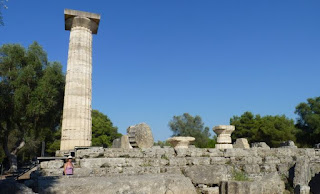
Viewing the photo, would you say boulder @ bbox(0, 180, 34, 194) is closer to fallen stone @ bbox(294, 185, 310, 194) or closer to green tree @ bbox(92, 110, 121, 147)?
fallen stone @ bbox(294, 185, 310, 194)

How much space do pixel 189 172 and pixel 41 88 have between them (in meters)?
15.2

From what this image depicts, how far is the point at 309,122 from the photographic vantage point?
3212 cm

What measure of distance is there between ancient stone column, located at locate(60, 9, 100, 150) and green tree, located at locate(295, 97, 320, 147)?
28052 mm

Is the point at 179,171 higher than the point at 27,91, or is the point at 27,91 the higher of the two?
the point at 27,91

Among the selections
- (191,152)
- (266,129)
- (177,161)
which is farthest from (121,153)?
(266,129)

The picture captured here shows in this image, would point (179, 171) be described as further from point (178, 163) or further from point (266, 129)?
point (266, 129)

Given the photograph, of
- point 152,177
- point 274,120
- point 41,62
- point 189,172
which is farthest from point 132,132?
point 274,120

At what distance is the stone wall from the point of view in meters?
6.77

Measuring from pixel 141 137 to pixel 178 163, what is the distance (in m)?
1.81

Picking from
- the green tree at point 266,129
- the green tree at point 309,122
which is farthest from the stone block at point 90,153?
the green tree at point 309,122

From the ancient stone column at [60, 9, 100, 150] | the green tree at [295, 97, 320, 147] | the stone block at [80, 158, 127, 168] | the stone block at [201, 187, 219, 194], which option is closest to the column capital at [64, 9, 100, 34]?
the ancient stone column at [60, 9, 100, 150]

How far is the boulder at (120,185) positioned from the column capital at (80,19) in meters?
11.7

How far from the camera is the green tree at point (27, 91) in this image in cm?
1739

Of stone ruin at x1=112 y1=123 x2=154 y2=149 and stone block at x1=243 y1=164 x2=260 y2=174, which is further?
stone ruin at x1=112 y1=123 x2=154 y2=149
